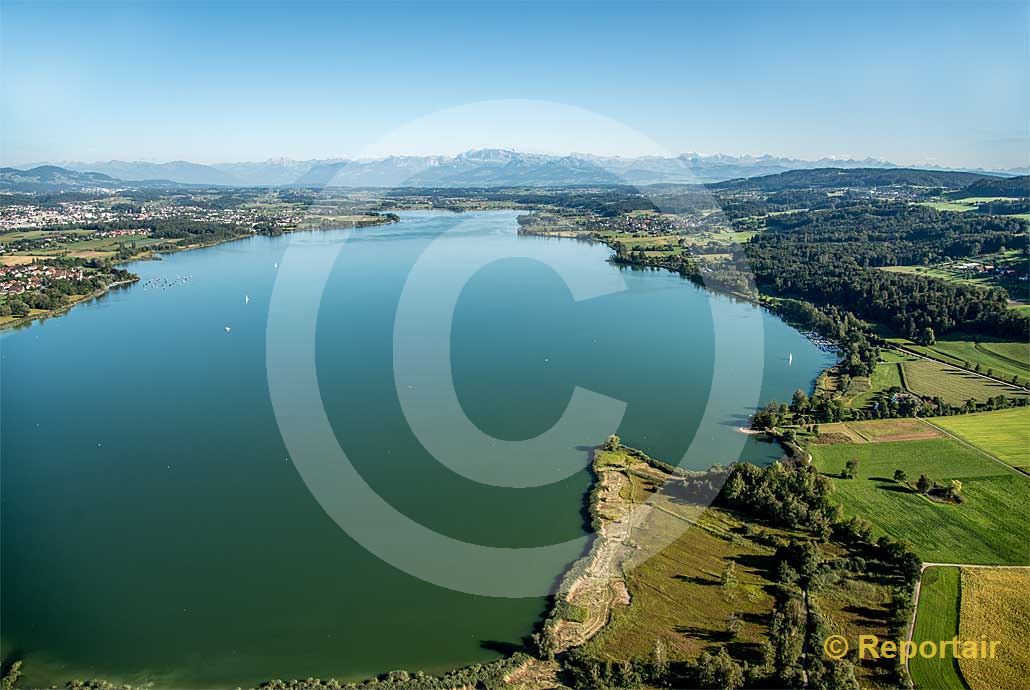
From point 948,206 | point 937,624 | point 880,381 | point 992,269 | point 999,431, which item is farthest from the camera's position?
point 948,206

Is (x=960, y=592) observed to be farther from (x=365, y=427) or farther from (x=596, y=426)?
(x=365, y=427)

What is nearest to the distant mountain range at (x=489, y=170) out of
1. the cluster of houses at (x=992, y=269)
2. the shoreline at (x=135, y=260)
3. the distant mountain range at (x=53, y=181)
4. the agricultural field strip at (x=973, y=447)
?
the distant mountain range at (x=53, y=181)

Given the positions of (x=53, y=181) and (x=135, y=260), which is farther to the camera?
(x=53, y=181)

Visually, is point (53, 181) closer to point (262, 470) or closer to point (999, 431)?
point (262, 470)

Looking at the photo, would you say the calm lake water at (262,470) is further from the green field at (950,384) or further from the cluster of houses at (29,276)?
the cluster of houses at (29,276)

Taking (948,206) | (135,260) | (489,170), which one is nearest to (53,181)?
(489,170)
